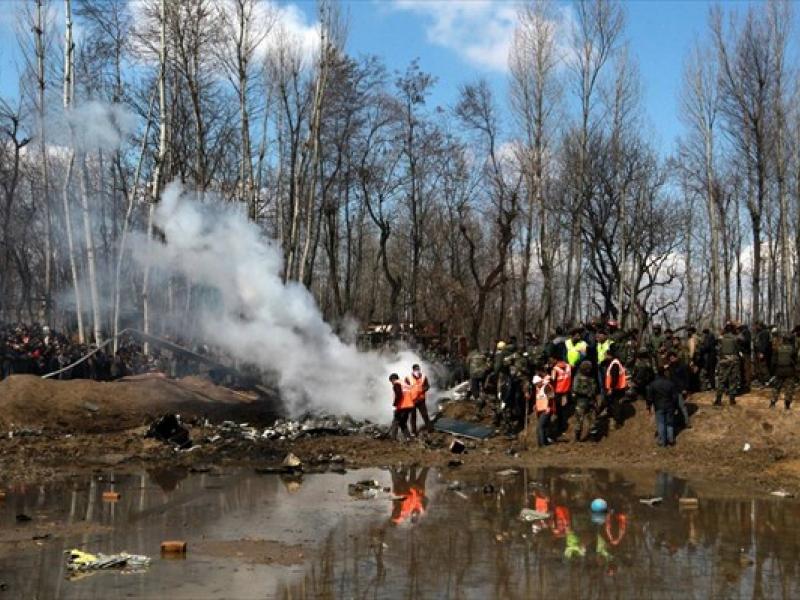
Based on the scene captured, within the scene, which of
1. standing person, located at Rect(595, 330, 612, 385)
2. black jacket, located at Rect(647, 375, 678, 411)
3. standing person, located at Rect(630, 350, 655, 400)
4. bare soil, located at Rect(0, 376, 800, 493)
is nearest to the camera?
bare soil, located at Rect(0, 376, 800, 493)

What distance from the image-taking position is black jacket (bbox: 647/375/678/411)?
18.2 metres

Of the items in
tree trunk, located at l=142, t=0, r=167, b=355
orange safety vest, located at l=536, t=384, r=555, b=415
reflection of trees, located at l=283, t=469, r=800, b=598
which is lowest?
reflection of trees, located at l=283, t=469, r=800, b=598

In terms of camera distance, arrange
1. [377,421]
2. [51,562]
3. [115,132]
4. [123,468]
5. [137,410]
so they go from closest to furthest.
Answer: [51,562] → [123,468] → [137,410] → [377,421] → [115,132]

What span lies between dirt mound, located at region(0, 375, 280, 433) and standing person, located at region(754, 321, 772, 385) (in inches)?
508

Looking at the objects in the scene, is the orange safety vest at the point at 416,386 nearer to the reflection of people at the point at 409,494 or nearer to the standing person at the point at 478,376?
the standing person at the point at 478,376

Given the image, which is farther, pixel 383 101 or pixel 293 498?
pixel 383 101

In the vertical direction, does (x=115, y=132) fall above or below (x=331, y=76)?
below

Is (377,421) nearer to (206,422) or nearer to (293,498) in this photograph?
(206,422)

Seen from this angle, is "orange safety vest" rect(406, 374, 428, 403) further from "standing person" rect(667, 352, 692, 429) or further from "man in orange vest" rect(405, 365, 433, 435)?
"standing person" rect(667, 352, 692, 429)

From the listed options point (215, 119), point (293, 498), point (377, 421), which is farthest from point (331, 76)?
point (293, 498)

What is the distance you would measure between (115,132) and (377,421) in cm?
1485

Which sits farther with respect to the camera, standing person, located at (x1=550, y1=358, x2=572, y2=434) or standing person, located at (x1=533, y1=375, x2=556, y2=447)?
standing person, located at (x1=550, y1=358, x2=572, y2=434)

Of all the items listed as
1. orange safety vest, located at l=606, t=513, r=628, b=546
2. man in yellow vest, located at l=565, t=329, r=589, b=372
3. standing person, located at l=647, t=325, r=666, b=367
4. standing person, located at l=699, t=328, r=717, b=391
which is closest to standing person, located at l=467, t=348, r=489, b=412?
man in yellow vest, located at l=565, t=329, r=589, b=372

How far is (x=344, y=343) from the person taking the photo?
23.9 metres
